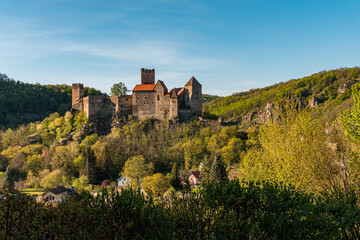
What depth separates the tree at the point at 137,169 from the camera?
4353 cm

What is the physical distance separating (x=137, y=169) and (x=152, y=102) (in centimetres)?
1410

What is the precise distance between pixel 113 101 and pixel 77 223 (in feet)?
165

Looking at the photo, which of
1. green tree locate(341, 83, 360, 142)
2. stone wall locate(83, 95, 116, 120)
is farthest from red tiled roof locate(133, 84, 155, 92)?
green tree locate(341, 83, 360, 142)

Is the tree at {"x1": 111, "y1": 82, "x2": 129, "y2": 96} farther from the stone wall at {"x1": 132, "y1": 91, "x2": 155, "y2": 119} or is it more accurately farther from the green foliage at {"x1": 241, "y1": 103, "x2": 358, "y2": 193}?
the green foliage at {"x1": 241, "y1": 103, "x2": 358, "y2": 193}

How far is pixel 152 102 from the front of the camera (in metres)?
53.3

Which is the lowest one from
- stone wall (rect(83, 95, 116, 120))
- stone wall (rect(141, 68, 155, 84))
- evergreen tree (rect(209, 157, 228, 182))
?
evergreen tree (rect(209, 157, 228, 182))

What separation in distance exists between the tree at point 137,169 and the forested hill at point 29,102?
55793mm

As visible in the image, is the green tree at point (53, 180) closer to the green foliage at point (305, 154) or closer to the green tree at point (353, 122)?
the green foliage at point (305, 154)

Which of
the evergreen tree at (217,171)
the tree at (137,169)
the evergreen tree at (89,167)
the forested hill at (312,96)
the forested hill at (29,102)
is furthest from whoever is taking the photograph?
the forested hill at (29,102)

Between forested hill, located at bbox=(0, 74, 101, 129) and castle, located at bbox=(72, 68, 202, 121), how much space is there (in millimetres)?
39877

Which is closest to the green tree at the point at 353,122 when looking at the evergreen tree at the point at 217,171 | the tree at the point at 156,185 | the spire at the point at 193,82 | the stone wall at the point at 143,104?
the evergreen tree at the point at 217,171

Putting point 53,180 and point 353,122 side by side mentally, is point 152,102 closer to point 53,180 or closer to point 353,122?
point 53,180

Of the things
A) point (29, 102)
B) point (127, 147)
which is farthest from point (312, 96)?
point (29, 102)

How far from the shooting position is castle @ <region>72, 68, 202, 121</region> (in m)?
50.9
